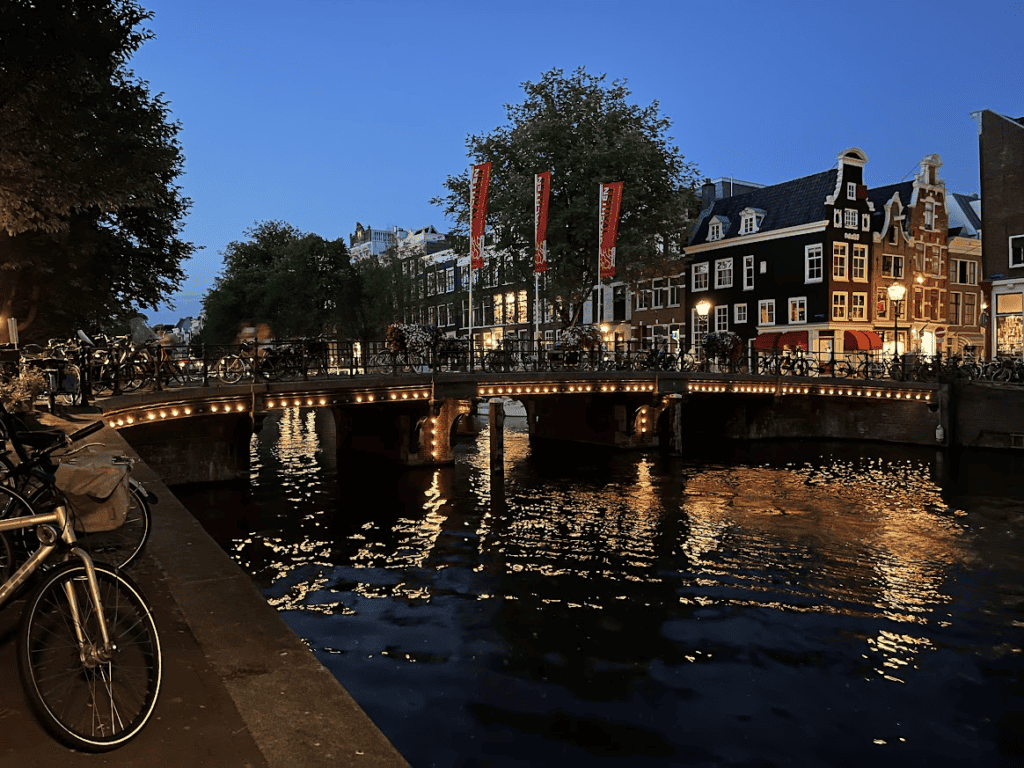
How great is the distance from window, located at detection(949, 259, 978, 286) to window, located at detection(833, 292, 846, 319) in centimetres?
1176

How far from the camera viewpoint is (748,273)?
5066 cm

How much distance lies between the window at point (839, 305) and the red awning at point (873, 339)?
1.88 metres

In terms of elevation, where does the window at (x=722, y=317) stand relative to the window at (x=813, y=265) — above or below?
below

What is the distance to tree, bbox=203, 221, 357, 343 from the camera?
6025 centimetres

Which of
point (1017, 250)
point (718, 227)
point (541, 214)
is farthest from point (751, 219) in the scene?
point (541, 214)

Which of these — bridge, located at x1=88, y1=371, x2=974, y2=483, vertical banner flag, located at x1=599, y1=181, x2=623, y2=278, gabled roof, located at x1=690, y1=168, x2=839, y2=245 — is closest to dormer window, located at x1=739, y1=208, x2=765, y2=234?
gabled roof, located at x1=690, y1=168, x2=839, y2=245

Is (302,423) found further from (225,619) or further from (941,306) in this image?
(225,619)

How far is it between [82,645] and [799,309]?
159 feet

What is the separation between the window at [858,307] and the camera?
46875 mm

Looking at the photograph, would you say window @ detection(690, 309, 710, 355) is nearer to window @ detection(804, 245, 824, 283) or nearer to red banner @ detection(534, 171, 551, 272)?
window @ detection(804, 245, 824, 283)

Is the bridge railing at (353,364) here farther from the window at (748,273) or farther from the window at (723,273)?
the window at (723,273)

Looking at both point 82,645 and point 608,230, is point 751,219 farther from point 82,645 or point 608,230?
point 82,645

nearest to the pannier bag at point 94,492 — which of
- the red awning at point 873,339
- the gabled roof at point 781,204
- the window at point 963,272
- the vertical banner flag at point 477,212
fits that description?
the vertical banner flag at point 477,212

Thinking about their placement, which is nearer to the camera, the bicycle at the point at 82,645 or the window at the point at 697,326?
the bicycle at the point at 82,645
